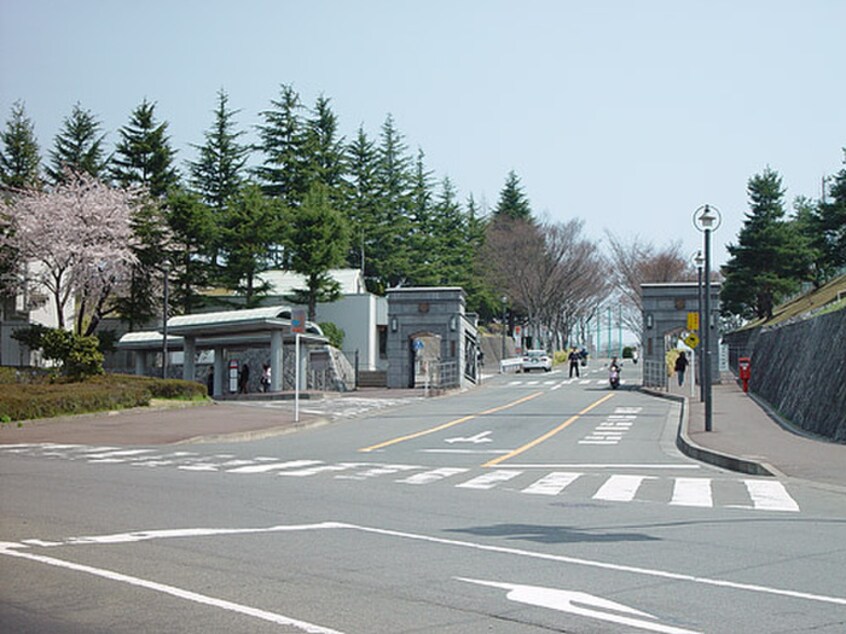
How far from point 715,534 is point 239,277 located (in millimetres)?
51037

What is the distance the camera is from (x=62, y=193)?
57781 mm

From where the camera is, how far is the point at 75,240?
55.9 meters

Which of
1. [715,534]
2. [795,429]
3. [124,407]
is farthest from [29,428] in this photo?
[715,534]

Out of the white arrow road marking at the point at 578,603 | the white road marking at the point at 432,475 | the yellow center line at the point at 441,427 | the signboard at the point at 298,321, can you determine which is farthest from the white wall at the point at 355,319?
the white arrow road marking at the point at 578,603

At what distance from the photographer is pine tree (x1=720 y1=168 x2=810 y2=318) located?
199 ft

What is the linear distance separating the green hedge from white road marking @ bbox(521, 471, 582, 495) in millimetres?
17476

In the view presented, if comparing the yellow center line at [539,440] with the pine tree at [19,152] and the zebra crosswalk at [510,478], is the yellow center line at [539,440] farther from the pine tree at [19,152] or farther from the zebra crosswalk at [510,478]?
the pine tree at [19,152]

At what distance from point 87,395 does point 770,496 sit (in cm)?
2276

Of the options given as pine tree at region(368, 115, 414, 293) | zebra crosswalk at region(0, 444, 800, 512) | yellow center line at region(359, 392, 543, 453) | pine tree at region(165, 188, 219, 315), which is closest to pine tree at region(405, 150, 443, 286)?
pine tree at region(368, 115, 414, 293)

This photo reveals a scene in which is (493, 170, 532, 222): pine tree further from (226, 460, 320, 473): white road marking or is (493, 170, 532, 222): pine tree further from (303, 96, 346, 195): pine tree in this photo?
(226, 460, 320, 473): white road marking

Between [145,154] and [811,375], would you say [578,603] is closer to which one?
[811,375]

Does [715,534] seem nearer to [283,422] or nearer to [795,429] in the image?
[795,429]

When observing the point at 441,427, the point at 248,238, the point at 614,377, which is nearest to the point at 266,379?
the point at 248,238

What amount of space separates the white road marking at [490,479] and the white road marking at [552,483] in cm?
59
